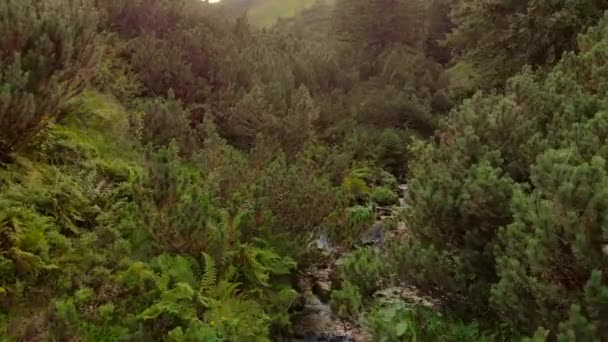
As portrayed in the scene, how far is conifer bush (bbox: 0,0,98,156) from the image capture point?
5535mm

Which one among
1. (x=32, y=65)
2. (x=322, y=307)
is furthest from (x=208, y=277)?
(x=32, y=65)

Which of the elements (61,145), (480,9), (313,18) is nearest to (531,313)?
(61,145)

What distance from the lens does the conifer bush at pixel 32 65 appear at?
554 cm

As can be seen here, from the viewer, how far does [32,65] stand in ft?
19.7

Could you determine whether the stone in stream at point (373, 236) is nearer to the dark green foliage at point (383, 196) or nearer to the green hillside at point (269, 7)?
the dark green foliage at point (383, 196)

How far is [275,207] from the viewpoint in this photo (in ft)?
23.4

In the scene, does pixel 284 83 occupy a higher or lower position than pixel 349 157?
higher

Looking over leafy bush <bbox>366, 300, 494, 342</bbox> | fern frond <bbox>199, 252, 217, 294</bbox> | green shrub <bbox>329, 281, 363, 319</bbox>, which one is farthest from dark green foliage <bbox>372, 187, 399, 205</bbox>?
fern frond <bbox>199, 252, 217, 294</bbox>

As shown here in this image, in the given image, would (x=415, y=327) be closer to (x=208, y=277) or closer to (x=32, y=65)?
(x=208, y=277)

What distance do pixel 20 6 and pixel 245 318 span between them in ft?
14.5

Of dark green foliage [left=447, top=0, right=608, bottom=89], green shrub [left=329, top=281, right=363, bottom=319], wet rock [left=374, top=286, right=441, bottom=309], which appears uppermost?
dark green foliage [left=447, top=0, right=608, bottom=89]

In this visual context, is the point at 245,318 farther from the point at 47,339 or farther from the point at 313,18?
the point at 313,18

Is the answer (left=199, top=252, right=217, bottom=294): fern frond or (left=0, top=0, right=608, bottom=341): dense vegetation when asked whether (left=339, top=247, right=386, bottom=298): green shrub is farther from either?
(left=199, top=252, right=217, bottom=294): fern frond

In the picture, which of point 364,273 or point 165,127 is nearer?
point 364,273
